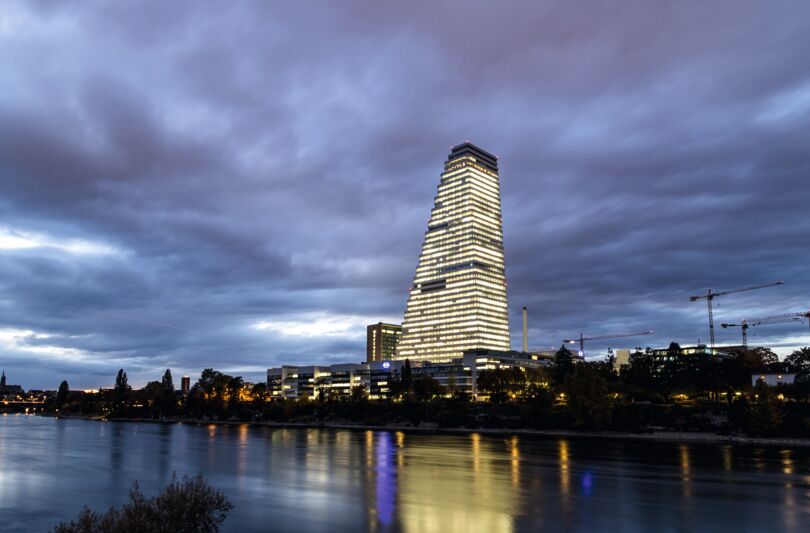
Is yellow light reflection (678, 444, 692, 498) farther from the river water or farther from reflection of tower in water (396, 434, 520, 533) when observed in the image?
reflection of tower in water (396, 434, 520, 533)

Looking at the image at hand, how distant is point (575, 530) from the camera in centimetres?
4534

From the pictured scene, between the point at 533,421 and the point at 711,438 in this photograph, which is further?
the point at 533,421

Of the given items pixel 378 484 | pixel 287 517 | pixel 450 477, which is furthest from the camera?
pixel 450 477

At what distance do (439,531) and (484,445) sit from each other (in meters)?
91.1

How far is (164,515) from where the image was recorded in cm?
2517

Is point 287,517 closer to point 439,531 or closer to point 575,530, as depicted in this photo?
point 439,531

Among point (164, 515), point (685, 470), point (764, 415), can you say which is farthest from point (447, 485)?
point (764, 415)

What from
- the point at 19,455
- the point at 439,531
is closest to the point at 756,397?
the point at 439,531

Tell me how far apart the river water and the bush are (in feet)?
71.8

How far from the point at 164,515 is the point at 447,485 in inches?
1900

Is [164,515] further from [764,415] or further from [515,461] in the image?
[764,415]

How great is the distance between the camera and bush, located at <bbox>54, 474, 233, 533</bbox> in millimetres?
23188

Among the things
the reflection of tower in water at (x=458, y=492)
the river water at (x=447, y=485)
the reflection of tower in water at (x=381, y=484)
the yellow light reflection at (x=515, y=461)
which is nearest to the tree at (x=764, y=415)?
the river water at (x=447, y=485)

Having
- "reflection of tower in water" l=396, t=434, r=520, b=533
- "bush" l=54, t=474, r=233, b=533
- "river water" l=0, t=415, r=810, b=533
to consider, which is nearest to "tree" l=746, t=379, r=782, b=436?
"river water" l=0, t=415, r=810, b=533
